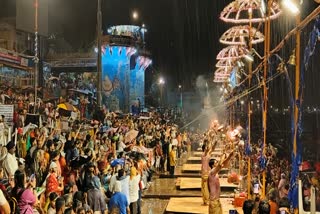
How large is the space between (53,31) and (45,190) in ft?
108

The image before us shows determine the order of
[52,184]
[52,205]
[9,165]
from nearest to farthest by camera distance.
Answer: [52,205] → [52,184] → [9,165]

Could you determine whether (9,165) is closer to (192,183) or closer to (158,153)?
(192,183)

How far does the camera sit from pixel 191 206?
1379cm

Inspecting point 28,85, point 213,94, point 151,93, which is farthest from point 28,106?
point 213,94

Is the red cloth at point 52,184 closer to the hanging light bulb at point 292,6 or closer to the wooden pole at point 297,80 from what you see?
the wooden pole at point 297,80

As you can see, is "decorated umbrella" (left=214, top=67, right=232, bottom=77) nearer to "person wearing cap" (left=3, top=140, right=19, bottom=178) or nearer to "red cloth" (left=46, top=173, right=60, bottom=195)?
"person wearing cap" (left=3, top=140, right=19, bottom=178)

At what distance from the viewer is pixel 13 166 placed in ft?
31.4

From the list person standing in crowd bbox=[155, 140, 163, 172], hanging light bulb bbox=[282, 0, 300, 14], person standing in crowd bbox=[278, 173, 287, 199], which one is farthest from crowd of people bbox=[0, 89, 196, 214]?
person standing in crowd bbox=[155, 140, 163, 172]

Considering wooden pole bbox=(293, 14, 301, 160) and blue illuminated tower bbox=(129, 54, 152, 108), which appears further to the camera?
blue illuminated tower bbox=(129, 54, 152, 108)

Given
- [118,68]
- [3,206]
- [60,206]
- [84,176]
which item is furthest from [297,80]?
[118,68]

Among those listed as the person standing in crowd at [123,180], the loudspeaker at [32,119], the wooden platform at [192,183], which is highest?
the loudspeaker at [32,119]

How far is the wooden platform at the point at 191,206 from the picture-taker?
42.9 feet

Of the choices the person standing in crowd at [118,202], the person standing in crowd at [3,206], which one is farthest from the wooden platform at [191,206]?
the person standing in crowd at [3,206]

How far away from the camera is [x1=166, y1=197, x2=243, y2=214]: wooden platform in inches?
515
